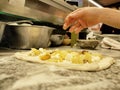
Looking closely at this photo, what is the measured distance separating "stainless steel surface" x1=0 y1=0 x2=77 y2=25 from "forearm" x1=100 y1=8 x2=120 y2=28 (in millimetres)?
661

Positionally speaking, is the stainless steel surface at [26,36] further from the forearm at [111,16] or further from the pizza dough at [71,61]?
the forearm at [111,16]

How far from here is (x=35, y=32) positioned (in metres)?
1.48

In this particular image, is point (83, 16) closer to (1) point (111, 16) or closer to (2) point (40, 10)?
(1) point (111, 16)

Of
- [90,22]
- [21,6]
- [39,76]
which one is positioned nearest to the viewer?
[39,76]

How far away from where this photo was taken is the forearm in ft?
3.76

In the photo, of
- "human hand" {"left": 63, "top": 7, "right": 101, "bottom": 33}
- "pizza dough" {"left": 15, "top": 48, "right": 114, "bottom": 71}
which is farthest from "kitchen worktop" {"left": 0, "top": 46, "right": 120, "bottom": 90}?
"human hand" {"left": 63, "top": 7, "right": 101, "bottom": 33}

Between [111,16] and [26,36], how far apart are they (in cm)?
68

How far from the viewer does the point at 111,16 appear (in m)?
1.16

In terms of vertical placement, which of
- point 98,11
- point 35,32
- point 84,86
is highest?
point 98,11

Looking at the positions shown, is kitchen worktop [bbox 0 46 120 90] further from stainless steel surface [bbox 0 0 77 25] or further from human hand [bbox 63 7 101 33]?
stainless steel surface [bbox 0 0 77 25]

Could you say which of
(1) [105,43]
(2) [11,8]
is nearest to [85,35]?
(1) [105,43]

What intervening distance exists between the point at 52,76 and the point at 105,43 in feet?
5.52

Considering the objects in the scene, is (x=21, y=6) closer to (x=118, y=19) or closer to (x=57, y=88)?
(x=118, y=19)

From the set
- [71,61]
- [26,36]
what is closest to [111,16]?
[71,61]
